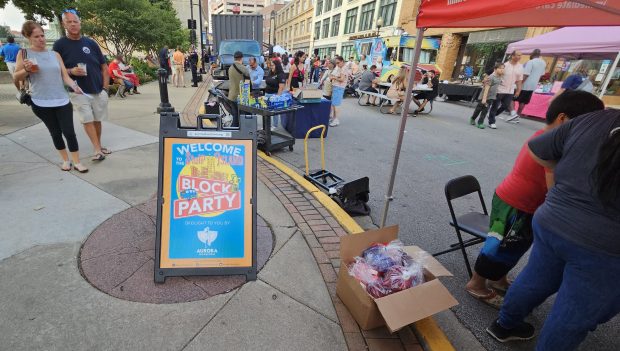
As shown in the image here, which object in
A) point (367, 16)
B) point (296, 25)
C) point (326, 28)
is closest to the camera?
point (367, 16)

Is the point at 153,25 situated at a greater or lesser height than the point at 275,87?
greater

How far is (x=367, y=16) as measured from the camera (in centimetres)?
3547

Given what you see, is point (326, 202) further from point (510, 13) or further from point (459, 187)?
point (510, 13)

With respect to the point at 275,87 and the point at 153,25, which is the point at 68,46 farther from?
the point at 153,25

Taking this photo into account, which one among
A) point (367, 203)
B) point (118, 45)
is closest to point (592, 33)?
point (367, 203)

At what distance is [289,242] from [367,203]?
1456 millimetres

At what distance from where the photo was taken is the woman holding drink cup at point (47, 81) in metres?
3.39

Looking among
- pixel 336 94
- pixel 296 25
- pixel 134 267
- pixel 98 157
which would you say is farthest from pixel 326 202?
pixel 296 25

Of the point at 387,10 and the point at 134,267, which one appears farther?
the point at 387,10

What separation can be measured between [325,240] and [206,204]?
4.09 feet

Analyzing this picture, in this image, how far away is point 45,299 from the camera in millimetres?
2129

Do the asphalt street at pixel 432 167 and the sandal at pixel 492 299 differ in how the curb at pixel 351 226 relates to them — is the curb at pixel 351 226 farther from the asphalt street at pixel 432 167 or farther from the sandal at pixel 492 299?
the sandal at pixel 492 299

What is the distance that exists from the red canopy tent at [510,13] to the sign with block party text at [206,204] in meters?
1.40

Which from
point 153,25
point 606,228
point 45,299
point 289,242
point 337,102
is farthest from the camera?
point 153,25
